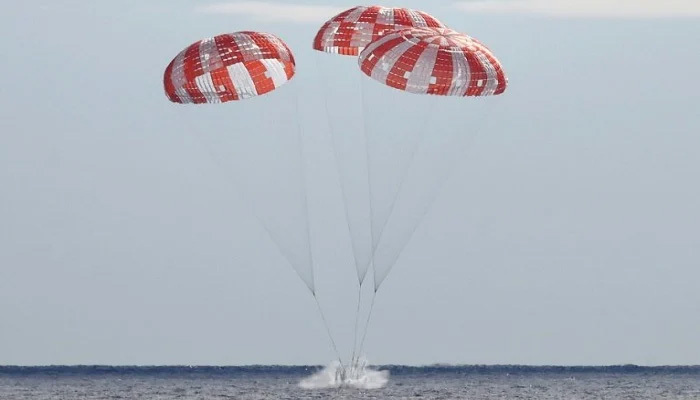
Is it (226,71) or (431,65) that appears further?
(226,71)

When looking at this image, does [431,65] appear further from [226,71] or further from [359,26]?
[226,71]

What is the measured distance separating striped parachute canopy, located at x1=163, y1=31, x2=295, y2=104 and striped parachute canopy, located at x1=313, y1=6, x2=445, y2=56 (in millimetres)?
1065

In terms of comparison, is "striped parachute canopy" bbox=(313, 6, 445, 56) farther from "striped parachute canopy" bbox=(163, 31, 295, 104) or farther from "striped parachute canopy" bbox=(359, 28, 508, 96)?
"striped parachute canopy" bbox=(359, 28, 508, 96)

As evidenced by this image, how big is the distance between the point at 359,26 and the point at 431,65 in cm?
281

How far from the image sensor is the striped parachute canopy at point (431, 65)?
27688mm

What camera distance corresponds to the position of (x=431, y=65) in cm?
2769

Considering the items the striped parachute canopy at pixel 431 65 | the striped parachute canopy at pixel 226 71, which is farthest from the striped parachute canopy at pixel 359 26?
the striped parachute canopy at pixel 431 65

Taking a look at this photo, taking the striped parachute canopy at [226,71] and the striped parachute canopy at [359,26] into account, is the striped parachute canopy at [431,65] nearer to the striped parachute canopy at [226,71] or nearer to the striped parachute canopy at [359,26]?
the striped parachute canopy at [359,26]

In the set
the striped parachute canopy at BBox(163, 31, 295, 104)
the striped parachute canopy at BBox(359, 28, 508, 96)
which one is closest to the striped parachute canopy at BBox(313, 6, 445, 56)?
the striped parachute canopy at BBox(163, 31, 295, 104)

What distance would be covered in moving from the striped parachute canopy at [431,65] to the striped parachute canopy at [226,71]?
2.16 metres

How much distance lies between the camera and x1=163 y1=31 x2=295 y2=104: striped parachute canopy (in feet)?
95.2

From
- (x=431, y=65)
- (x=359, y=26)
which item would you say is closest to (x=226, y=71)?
(x=359, y=26)

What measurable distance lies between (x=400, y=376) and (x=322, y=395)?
112 ft

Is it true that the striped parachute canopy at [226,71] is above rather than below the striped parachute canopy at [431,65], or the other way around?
below
